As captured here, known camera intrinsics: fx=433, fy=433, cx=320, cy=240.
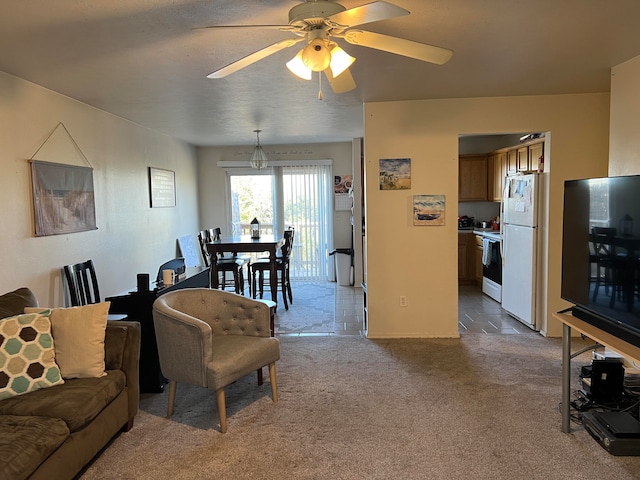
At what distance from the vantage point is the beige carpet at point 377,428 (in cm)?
220

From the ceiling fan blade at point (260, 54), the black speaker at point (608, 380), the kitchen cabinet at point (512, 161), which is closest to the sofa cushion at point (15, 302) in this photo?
the ceiling fan blade at point (260, 54)

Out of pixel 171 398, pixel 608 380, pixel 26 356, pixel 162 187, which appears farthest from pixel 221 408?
pixel 162 187

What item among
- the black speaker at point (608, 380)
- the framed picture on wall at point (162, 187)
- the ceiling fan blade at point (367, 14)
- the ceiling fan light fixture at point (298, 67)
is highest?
the ceiling fan blade at point (367, 14)

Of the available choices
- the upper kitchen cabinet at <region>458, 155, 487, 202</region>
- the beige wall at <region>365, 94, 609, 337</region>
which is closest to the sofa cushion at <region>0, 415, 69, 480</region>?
the beige wall at <region>365, 94, 609, 337</region>

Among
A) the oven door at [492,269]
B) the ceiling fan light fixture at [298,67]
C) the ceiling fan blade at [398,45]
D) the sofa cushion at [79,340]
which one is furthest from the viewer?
the oven door at [492,269]

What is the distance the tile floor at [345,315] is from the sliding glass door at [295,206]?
0.86 meters

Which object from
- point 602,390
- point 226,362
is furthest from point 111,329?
point 602,390

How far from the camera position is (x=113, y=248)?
4.37 meters

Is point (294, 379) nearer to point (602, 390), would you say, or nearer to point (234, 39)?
point (602, 390)

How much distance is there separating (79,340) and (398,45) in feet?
7.33

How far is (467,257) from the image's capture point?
6691mm

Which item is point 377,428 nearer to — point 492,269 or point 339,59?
point 339,59

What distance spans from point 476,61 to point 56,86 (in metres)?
3.13

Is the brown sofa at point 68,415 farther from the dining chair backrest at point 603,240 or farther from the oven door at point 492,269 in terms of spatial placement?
the oven door at point 492,269
